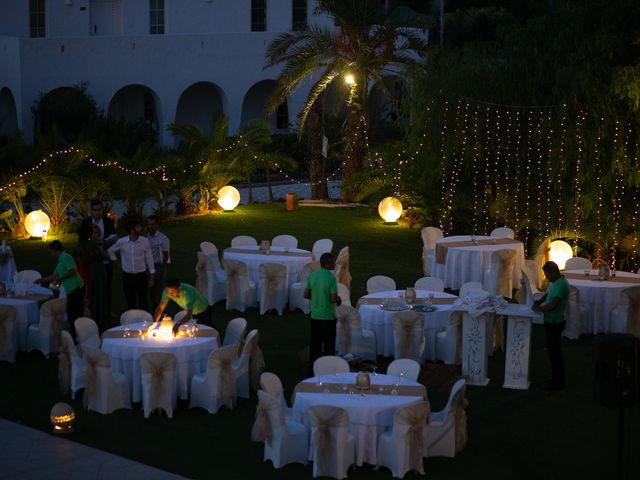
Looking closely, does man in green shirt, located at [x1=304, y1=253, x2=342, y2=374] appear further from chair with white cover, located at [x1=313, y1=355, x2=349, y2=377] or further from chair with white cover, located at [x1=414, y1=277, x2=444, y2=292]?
chair with white cover, located at [x1=414, y1=277, x2=444, y2=292]

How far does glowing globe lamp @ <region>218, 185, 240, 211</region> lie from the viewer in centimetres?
2758

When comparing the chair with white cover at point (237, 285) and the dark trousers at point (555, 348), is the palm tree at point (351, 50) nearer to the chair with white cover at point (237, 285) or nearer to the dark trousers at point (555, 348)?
the chair with white cover at point (237, 285)

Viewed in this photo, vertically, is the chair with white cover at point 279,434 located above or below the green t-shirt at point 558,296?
below

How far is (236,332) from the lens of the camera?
13.3m

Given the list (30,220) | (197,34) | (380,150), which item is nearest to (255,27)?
(197,34)

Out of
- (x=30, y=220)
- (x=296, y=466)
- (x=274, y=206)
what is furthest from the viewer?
(x=274, y=206)

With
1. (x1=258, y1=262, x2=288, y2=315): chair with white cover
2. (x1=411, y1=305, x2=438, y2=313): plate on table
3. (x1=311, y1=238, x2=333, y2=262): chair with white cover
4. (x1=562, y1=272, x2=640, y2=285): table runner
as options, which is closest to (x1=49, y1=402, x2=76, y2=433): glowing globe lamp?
(x1=411, y1=305, x2=438, y2=313): plate on table

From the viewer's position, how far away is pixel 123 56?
3812 cm

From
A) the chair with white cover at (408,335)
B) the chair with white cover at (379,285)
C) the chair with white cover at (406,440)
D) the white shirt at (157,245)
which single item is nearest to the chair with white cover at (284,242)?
the chair with white cover at (379,285)

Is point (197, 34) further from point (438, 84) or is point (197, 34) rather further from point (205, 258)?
point (205, 258)

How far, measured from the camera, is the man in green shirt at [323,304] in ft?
42.7

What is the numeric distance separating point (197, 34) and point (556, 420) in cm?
2836

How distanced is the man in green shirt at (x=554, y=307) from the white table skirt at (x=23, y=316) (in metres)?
6.58

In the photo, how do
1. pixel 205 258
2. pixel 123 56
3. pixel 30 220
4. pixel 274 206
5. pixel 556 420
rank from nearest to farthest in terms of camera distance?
pixel 556 420 < pixel 205 258 < pixel 30 220 < pixel 274 206 < pixel 123 56
